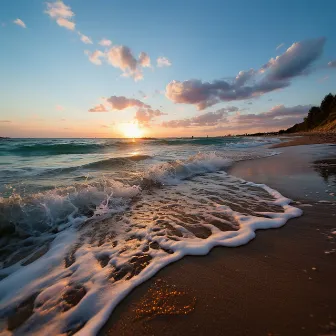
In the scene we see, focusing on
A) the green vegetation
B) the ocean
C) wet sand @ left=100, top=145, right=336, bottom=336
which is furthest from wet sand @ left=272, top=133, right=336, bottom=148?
the green vegetation

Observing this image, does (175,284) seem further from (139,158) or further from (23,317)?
(139,158)

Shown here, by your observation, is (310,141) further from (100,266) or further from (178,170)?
(100,266)

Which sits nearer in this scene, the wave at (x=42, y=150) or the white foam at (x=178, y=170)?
the white foam at (x=178, y=170)

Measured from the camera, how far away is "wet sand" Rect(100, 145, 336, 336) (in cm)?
148

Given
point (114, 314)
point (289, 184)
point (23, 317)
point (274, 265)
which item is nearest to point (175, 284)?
point (114, 314)

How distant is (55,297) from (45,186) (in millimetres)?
4682

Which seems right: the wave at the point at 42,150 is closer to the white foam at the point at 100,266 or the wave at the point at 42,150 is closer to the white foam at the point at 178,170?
the white foam at the point at 178,170

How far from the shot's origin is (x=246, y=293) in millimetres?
1779

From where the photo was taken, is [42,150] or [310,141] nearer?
[42,150]

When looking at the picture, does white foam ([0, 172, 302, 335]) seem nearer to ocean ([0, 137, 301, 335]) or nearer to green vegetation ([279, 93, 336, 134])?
ocean ([0, 137, 301, 335])

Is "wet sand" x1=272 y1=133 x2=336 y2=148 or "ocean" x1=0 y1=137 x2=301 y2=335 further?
"wet sand" x1=272 y1=133 x2=336 y2=148

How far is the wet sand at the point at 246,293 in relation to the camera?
148cm

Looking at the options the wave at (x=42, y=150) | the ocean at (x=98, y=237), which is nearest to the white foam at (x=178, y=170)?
the ocean at (x=98, y=237)

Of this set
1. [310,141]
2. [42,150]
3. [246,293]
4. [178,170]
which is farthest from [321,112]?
[246,293]
